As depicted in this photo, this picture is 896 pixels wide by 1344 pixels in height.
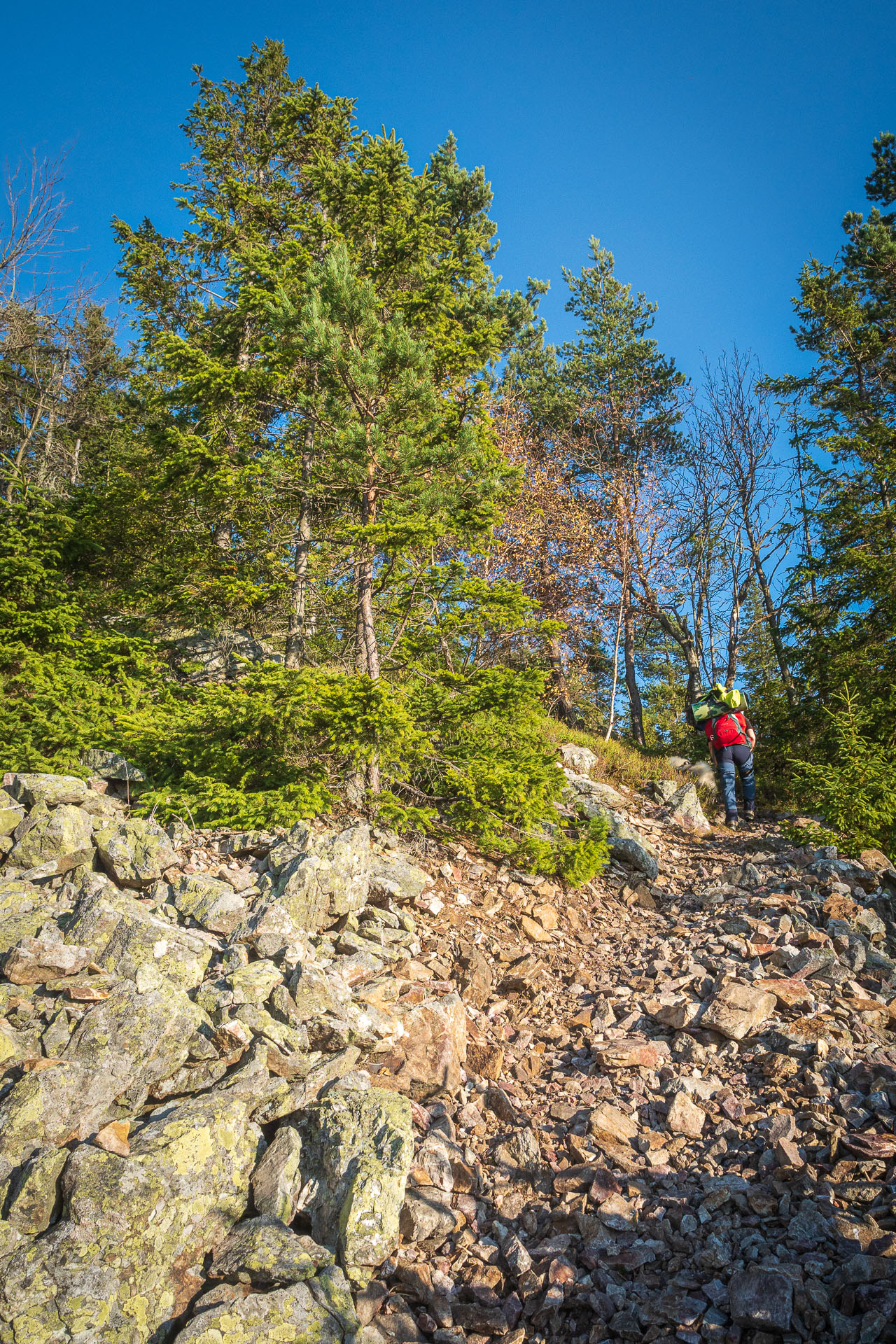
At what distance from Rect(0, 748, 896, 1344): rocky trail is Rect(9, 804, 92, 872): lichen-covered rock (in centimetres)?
2

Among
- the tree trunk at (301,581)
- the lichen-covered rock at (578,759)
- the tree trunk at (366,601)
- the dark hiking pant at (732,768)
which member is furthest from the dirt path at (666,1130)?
the lichen-covered rock at (578,759)

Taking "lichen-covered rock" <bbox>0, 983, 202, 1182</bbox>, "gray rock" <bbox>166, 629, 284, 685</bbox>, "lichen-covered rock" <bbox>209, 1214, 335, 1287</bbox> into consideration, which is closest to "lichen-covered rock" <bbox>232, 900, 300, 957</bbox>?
"lichen-covered rock" <bbox>0, 983, 202, 1182</bbox>

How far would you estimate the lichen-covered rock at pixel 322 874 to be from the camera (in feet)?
18.1

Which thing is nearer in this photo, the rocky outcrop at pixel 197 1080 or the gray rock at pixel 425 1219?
the rocky outcrop at pixel 197 1080

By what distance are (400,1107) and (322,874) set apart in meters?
2.24

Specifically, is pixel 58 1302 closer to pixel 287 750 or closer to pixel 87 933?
pixel 87 933

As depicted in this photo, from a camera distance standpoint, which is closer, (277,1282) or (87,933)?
(277,1282)

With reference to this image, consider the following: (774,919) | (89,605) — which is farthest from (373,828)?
(89,605)

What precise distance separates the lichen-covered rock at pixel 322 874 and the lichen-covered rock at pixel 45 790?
7.19 ft

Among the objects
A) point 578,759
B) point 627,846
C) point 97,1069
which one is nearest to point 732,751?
point 578,759

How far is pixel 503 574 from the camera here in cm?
1834

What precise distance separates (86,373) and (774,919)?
29799 millimetres

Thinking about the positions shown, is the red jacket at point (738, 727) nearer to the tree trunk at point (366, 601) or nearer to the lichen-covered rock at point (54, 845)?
the tree trunk at point (366, 601)

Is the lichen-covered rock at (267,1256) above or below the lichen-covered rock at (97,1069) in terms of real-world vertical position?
below
